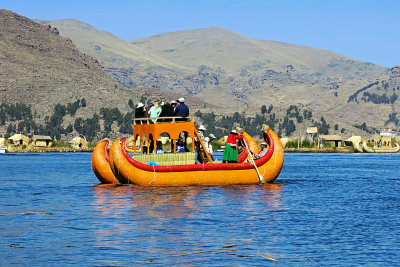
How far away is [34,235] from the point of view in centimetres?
2314

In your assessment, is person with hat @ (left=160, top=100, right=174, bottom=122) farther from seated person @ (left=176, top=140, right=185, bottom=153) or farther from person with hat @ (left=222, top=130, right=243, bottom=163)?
person with hat @ (left=222, top=130, right=243, bottom=163)

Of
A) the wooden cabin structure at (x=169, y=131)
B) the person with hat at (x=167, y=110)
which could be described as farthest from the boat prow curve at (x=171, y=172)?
the person with hat at (x=167, y=110)

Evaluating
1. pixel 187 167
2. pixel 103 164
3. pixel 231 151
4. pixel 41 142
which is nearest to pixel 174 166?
pixel 187 167

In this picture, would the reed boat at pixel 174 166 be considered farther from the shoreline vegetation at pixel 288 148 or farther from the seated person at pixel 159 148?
the shoreline vegetation at pixel 288 148

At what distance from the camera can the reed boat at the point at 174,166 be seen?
36.7 m

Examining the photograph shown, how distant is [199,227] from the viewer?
80.3 feet

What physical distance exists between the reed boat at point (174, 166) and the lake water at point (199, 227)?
0.59 m

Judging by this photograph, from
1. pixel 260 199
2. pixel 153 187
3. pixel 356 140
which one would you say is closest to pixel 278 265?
pixel 260 199

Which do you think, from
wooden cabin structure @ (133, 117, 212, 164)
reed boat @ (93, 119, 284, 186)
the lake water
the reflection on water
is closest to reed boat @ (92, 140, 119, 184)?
the reflection on water

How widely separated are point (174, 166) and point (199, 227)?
1243 centimetres

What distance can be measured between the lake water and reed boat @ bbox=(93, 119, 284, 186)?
59 centimetres

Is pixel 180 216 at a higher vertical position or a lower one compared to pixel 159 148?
lower

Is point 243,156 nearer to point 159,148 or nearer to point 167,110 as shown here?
point 159,148

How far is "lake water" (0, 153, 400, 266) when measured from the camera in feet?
64.1
